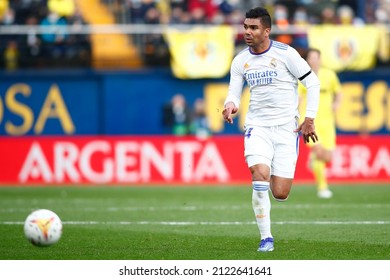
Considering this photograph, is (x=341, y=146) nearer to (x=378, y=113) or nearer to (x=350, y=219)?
(x=378, y=113)

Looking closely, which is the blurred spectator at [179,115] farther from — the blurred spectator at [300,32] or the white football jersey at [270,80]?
the white football jersey at [270,80]

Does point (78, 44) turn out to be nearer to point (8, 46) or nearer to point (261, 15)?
point (8, 46)

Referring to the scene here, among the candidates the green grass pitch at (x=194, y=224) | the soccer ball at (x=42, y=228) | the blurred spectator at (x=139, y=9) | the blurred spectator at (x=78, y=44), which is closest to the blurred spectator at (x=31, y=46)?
the blurred spectator at (x=78, y=44)

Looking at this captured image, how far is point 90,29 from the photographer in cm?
2648

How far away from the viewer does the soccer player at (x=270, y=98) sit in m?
10.6

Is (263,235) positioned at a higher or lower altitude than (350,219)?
higher

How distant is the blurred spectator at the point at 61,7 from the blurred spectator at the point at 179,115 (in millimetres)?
3715

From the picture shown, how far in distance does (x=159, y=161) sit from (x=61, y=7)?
6.19 metres

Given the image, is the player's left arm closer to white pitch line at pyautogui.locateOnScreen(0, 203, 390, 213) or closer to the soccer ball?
the soccer ball

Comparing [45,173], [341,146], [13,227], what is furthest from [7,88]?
[13,227]

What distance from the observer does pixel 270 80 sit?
10781 millimetres

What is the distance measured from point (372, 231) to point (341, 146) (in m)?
10.5

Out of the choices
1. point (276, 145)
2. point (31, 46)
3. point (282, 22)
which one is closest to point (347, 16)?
point (282, 22)

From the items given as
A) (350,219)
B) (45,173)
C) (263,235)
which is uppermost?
(263,235)
